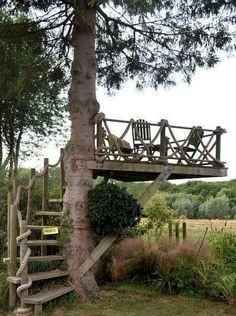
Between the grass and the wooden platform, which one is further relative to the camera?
the wooden platform

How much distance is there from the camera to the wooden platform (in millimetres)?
8695

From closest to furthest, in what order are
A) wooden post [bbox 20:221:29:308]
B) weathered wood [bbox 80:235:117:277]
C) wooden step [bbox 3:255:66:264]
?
wooden post [bbox 20:221:29:308] < wooden step [bbox 3:255:66:264] < weathered wood [bbox 80:235:117:277]

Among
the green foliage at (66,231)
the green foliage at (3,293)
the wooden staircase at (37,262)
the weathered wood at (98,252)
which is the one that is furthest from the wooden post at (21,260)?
the weathered wood at (98,252)

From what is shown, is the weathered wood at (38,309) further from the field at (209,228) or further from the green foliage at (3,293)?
the field at (209,228)

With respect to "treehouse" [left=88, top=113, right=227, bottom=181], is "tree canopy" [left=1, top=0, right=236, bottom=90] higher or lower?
higher

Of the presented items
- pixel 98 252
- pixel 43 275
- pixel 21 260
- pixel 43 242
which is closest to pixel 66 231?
pixel 43 242

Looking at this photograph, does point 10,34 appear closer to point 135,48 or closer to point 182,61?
point 135,48

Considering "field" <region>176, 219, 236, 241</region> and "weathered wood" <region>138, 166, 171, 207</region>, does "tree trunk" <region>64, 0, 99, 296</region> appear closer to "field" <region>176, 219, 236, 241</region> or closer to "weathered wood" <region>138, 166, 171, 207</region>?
"weathered wood" <region>138, 166, 171, 207</region>

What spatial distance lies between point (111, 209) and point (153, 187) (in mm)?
1175

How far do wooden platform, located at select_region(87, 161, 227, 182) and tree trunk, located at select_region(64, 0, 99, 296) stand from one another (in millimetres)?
345

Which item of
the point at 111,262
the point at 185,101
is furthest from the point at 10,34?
the point at 111,262

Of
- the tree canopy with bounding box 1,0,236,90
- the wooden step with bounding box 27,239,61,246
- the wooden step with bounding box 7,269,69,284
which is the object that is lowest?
the wooden step with bounding box 7,269,69,284

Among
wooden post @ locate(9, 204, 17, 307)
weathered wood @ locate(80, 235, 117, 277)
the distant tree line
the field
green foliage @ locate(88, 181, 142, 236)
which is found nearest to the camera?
wooden post @ locate(9, 204, 17, 307)

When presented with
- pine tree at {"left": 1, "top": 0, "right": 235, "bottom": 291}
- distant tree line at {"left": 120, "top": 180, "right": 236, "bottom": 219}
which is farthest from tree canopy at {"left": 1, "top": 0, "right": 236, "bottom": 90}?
distant tree line at {"left": 120, "top": 180, "right": 236, "bottom": 219}
